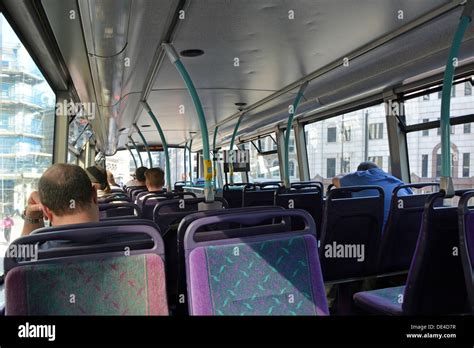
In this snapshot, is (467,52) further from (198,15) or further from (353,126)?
(353,126)

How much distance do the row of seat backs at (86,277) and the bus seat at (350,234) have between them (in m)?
1.91

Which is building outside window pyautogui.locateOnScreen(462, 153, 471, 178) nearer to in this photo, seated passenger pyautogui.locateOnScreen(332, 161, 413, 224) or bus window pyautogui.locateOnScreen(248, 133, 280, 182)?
seated passenger pyautogui.locateOnScreen(332, 161, 413, 224)

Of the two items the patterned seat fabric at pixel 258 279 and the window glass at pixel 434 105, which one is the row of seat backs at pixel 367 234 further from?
the window glass at pixel 434 105

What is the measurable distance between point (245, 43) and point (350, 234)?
1955mm

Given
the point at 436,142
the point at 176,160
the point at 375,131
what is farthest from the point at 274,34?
the point at 176,160

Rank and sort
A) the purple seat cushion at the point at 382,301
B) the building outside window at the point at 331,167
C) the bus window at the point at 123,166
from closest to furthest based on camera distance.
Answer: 1. the purple seat cushion at the point at 382,301
2. the building outside window at the point at 331,167
3. the bus window at the point at 123,166

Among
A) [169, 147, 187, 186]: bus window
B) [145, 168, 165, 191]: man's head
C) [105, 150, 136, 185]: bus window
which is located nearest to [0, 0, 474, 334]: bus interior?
[145, 168, 165, 191]: man's head

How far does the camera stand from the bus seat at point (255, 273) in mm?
1610

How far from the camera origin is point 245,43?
3.85 metres

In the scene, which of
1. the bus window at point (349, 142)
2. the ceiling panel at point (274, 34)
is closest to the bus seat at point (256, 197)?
the ceiling panel at point (274, 34)

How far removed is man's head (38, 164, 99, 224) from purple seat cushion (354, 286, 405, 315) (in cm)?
174

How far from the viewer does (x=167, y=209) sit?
394cm

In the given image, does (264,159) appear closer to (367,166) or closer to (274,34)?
(367,166)

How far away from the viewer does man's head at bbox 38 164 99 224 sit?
1.88 metres
